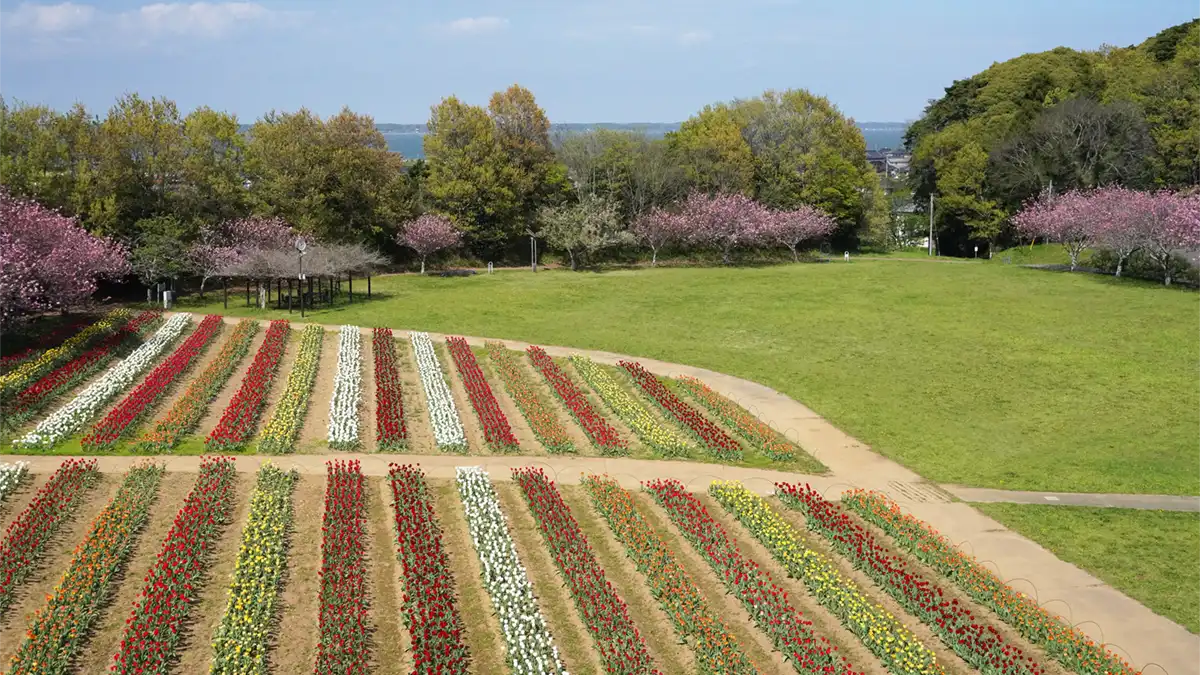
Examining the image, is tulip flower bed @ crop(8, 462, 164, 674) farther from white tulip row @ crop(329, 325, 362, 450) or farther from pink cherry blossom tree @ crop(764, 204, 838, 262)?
pink cherry blossom tree @ crop(764, 204, 838, 262)

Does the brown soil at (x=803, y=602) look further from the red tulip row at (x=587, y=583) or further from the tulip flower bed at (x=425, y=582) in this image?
the tulip flower bed at (x=425, y=582)

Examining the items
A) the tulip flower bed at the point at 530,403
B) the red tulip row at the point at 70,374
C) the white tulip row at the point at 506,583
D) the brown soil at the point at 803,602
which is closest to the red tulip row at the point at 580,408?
the tulip flower bed at the point at 530,403

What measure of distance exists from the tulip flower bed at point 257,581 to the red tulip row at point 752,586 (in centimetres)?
772

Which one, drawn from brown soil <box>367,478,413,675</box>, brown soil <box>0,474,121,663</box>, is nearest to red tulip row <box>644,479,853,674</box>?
brown soil <box>367,478,413,675</box>

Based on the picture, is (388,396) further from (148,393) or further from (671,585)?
(671,585)

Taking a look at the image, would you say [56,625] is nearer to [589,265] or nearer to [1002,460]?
[1002,460]

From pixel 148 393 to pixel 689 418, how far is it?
616 inches

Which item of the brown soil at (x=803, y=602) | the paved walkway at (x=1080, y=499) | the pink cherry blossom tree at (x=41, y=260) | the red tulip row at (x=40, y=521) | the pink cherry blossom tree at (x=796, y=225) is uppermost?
the pink cherry blossom tree at (x=796, y=225)

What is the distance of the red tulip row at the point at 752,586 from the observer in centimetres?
1265

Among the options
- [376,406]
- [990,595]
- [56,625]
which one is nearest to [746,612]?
[990,595]

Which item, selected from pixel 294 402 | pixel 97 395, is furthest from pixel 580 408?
pixel 97 395

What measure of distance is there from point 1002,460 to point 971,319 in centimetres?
1914

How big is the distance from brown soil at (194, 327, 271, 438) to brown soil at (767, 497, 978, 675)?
593 inches

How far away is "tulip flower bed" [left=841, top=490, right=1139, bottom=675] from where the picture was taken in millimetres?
12641
